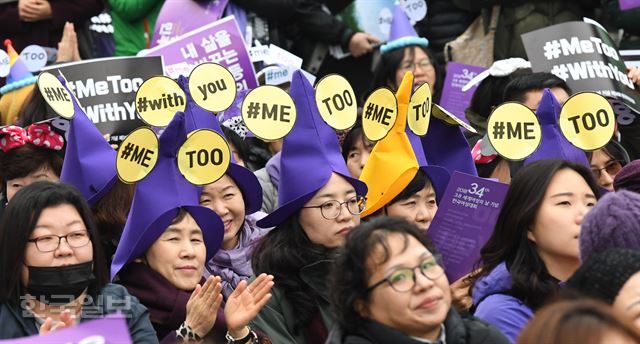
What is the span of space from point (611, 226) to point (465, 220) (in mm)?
1227

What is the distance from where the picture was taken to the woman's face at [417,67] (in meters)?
8.85

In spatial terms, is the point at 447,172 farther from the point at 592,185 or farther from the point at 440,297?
the point at 440,297

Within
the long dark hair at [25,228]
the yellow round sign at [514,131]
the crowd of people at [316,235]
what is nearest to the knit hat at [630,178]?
the crowd of people at [316,235]

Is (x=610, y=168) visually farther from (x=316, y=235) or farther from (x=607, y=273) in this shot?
(x=607, y=273)

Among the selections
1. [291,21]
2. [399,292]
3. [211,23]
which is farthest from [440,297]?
[291,21]

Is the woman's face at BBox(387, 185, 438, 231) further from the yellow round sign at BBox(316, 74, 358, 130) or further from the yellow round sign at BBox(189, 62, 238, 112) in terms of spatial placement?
the yellow round sign at BBox(189, 62, 238, 112)

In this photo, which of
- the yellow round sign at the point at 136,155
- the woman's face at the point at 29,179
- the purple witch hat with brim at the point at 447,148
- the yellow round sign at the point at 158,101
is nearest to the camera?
the yellow round sign at the point at 136,155

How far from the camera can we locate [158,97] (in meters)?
6.80

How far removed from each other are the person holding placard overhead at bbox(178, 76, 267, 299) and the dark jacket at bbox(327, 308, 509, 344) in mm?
1905

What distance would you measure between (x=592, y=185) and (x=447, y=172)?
43.2 inches

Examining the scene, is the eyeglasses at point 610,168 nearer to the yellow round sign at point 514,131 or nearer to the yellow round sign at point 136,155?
the yellow round sign at point 514,131

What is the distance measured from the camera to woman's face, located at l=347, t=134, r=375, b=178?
24.3ft

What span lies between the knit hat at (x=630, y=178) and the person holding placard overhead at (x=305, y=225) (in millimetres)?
1176

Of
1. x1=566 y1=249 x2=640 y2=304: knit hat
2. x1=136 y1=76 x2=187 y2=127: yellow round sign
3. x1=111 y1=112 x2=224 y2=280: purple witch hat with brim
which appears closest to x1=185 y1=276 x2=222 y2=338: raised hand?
x1=111 y1=112 x2=224 y2=280: purple witch hat with brim
